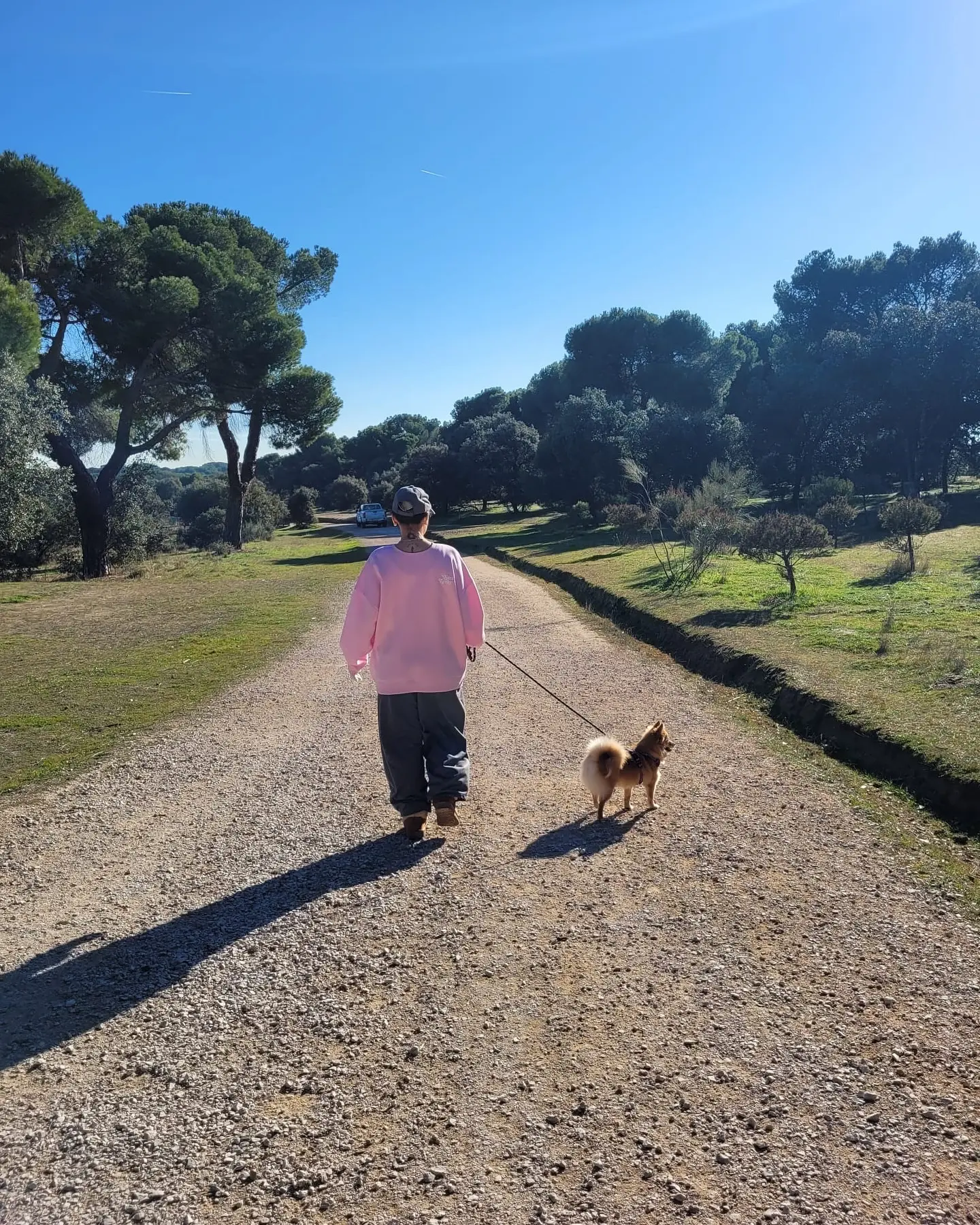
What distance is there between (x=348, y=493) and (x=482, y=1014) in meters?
74.5

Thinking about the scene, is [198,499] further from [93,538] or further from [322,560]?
[93,538]

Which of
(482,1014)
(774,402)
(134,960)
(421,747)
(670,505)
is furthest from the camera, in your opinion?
(774,402)

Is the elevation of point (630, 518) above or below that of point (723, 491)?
below

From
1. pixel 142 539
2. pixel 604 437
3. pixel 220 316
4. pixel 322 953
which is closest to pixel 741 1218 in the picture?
pixel 322 953

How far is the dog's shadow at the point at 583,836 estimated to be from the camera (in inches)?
201

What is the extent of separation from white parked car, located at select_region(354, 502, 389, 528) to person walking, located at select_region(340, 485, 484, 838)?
4525 cm

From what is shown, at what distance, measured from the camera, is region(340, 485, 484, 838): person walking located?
5223mm

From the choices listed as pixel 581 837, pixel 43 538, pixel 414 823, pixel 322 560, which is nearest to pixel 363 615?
pixel 414 823

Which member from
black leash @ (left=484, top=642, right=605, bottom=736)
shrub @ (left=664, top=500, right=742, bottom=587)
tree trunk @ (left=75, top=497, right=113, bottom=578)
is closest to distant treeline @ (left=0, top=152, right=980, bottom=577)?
tree trunk @ (left=75, top=497, right=113, bottom=578)

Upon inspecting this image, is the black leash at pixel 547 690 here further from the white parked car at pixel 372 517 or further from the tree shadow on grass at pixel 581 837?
the white parked car at pixel 372 517

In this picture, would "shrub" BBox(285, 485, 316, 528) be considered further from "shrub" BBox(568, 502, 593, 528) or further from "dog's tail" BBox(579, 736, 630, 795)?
"dog's tail" BBox(579, 736, 630, 795)

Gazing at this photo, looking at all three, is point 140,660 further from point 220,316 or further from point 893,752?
point 220,316

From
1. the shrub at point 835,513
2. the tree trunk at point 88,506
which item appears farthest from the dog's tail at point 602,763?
the tree trunk at point 88,506

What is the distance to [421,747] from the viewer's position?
5.29 meters
